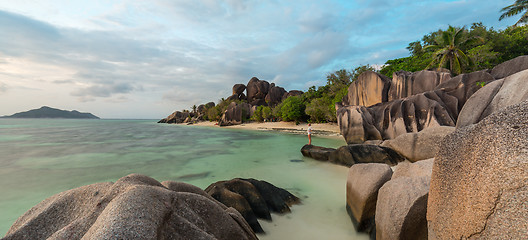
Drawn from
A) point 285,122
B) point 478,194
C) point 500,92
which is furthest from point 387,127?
point 285,122

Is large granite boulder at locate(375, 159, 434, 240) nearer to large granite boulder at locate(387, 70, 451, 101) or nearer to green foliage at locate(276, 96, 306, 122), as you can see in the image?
large granite boulder at locate(387, 70, 451, 101)

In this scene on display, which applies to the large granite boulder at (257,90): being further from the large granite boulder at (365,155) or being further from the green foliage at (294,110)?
the large granite boulder at (365,155)

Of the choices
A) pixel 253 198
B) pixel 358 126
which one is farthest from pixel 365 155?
pixel 358 126

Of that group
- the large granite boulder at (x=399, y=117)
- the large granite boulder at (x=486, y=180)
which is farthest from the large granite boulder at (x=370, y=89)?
the large granite boulder at (x=486, y=180)

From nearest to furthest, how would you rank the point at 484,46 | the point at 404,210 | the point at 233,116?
the point at 404,210 → the point at 484,46 → the point at 233,116

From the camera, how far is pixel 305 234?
4125 mm

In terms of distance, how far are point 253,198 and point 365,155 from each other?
643 cm

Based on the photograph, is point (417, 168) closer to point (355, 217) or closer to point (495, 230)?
point (355, 217)

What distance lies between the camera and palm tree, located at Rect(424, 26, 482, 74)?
21.8 m

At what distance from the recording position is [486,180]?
1.70 m

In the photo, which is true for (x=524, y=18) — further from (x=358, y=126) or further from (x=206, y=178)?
(x=206, y=178)

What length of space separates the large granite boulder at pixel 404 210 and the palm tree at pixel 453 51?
26260mm

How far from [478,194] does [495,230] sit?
0.28 metres

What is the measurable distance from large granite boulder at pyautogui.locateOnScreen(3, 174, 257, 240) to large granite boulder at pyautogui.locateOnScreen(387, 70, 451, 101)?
58.8 feet
